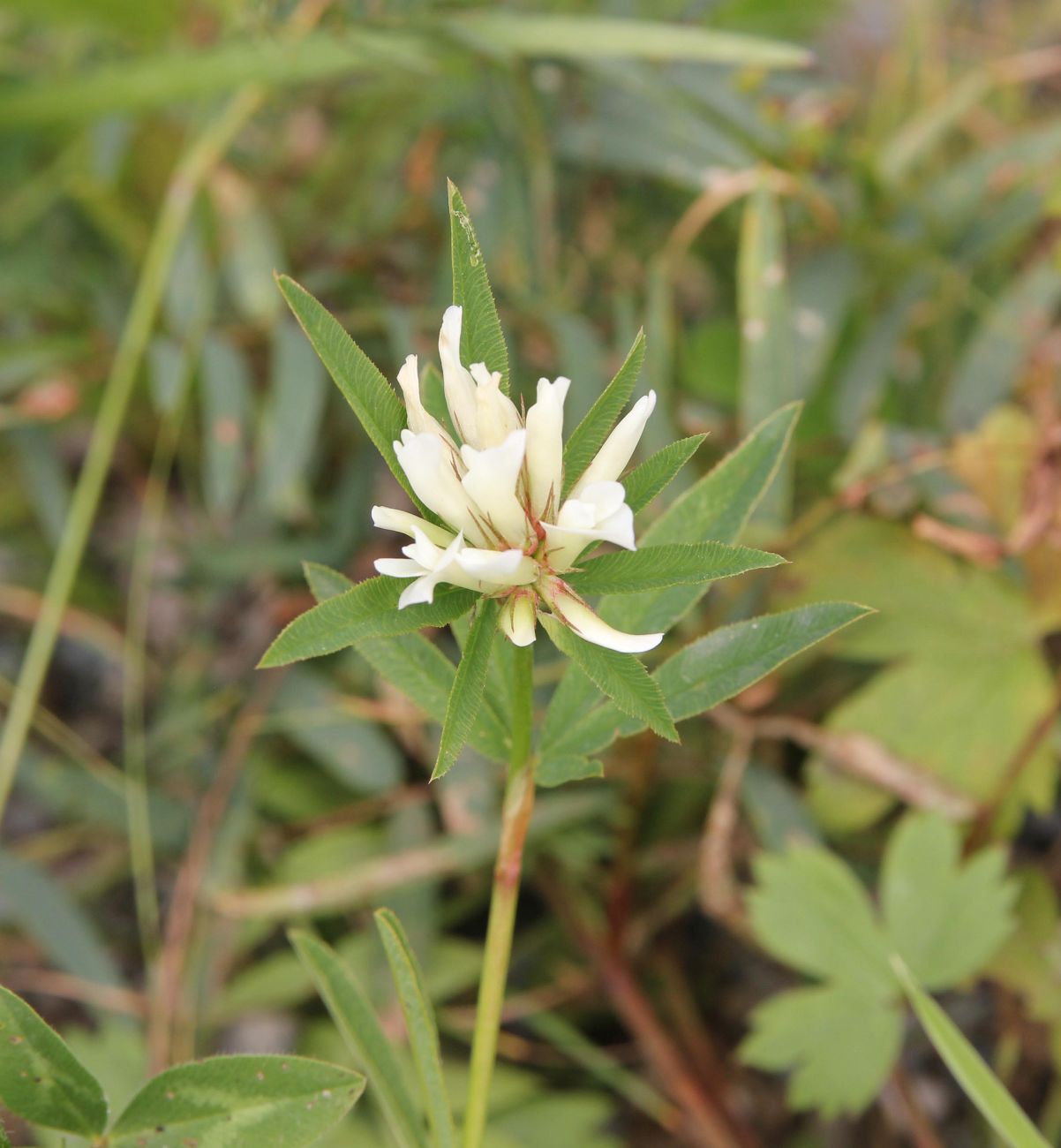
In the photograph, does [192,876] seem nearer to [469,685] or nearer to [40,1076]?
[40,1076]

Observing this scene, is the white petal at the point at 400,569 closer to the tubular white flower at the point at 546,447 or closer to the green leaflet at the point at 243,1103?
the tubular white flower at the point at 546,447

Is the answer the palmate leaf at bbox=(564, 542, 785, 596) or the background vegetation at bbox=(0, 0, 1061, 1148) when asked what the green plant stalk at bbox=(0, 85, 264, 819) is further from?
the palmate leaf at bbox=(564, 542, 785, 596)

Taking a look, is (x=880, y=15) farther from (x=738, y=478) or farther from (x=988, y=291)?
(x=738, y=478)

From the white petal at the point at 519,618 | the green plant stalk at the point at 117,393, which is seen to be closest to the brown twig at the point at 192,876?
the green plant stalk at the point at 117,393

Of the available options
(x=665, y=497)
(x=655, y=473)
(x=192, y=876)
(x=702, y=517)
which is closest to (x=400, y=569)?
(x=655, y=473)

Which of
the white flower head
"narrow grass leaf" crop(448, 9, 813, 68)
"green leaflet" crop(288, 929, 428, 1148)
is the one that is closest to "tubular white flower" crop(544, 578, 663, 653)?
the white flower head

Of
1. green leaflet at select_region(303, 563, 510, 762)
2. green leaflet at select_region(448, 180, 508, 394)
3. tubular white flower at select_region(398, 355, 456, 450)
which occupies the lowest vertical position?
green leaflet at select_region(303, 563, 510, 762)
